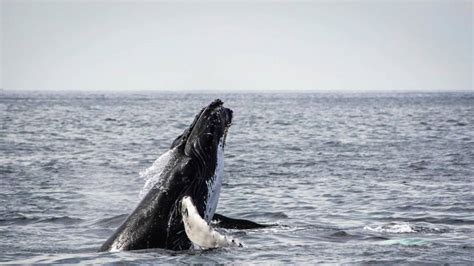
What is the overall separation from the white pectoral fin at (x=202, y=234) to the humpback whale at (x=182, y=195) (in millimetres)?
12

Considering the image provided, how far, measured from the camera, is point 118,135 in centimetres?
4359

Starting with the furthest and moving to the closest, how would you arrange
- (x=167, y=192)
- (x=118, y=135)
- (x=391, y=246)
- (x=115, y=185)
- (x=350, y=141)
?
(x=118, y=135), (x=350, y=141), (x=115, y=185), (x=391, y=246), (x=167, y=192)

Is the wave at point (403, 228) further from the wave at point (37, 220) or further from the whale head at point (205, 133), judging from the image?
the wave at point (37, 220)

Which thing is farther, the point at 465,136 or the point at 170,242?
the point at 465,136

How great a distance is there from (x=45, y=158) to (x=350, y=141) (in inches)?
629

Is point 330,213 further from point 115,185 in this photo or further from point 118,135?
point 118,135

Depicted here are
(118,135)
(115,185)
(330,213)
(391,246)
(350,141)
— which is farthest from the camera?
(118,135)

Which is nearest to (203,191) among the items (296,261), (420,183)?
(296,261)

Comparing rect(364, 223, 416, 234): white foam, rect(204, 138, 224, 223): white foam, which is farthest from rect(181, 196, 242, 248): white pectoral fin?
rect(364, 223, 416, 234): white foam

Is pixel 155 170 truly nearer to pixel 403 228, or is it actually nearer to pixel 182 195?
pixel 182 195

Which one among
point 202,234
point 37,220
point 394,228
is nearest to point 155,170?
point 202,234

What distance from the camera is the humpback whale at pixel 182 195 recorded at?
10.0 meters

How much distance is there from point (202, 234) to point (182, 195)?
2.99 feet

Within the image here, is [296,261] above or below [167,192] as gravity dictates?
below
